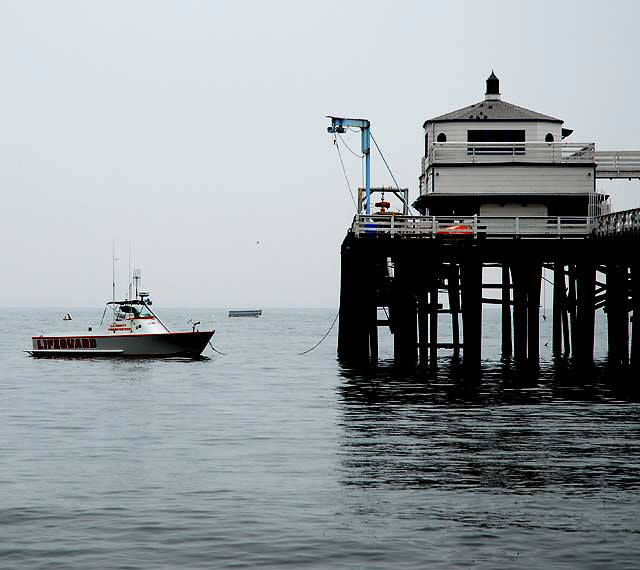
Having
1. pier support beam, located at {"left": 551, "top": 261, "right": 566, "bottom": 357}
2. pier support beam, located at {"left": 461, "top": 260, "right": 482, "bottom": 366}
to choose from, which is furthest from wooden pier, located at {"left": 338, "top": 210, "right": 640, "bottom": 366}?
pier support beam, located at {"left": 551, "top": 261, "right": 566, "bottom": 357}

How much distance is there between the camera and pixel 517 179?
2015 inches

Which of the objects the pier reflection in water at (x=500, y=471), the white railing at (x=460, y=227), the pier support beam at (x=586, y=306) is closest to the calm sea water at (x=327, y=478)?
the pier reflection in water at (x=500, y=471)

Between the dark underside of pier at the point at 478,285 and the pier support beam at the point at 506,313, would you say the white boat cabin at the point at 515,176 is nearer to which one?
the dark underside of pier at the point at 478,285

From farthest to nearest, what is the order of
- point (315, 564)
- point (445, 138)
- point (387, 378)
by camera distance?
point (445, 138) → point (387, 378) → point (315, 564)

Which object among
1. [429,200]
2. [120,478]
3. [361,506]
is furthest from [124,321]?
[361,506]

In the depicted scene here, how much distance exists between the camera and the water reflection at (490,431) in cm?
2302

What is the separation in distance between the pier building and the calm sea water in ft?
16.7

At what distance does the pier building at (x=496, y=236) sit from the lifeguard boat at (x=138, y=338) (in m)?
8.66

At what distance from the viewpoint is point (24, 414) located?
119 feet

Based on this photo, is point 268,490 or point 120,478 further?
point 120,478

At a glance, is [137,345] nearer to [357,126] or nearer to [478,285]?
[357,126]

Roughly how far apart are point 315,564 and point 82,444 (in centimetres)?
1293

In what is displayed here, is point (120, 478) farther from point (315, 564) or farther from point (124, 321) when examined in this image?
point (124, 321)

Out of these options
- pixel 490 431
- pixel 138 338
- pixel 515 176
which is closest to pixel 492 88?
pixel 515 176
